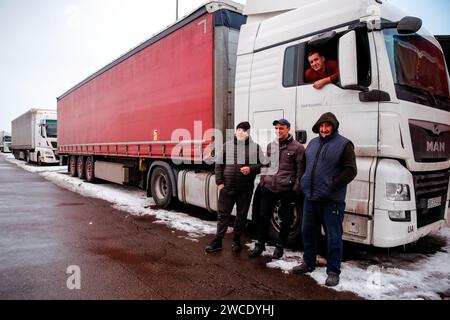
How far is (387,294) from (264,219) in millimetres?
1646

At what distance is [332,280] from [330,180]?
1.09 meters

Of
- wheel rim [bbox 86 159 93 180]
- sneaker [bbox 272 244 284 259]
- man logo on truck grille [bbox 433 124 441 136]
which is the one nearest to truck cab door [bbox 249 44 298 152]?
sneaker [bbox 272 244 284 259]

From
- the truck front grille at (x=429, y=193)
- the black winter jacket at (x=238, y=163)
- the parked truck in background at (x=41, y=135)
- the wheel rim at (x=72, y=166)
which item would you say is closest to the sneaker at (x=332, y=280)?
the truck front grille at (x=429, y=193)

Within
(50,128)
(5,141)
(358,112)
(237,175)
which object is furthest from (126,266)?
(5,141)

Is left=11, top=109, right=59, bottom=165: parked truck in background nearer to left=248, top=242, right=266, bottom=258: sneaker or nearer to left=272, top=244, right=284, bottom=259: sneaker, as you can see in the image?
left=248, top=242, right=266, bottom=258: sneaker

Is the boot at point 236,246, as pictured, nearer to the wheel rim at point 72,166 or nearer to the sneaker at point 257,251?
the sneaker at point 257,251

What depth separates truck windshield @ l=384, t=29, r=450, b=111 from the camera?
142 inches

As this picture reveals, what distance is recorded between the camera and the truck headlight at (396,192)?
3.36 meters

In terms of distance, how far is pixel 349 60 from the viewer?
3.36m

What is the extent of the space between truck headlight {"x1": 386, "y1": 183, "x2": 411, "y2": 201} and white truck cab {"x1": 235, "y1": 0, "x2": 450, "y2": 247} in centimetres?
1

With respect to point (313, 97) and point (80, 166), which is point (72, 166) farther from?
point (313, 97)

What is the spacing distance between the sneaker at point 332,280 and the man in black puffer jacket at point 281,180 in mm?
859
